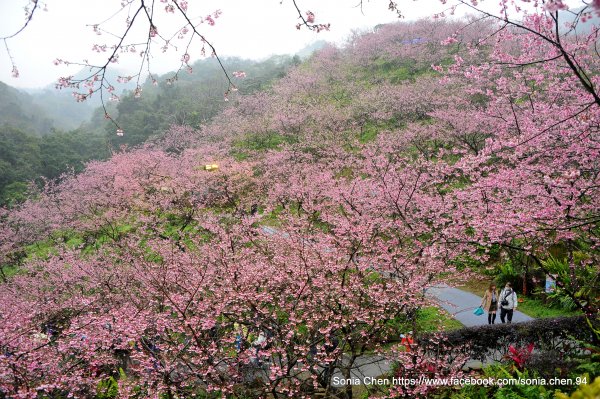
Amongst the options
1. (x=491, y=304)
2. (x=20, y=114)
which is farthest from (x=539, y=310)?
(x=20, y=114)

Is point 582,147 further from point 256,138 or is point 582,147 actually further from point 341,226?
point 256,138

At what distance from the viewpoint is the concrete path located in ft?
33.0

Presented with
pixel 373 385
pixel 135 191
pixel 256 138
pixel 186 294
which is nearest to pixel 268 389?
pixel 373 385

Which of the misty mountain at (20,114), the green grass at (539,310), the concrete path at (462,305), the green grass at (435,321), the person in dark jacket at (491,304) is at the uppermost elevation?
the misty mountain at (20,114)

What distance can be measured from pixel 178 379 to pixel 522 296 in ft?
36.2

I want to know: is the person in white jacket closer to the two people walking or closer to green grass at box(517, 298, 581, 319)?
the two people walking

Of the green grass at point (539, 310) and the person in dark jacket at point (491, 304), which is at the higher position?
the person in dark jacket at point (491, 304)

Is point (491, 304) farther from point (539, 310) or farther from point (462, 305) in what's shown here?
point (539, 310)

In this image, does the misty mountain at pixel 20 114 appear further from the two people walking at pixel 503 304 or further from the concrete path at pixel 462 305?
the two people walking at pixel 503 304

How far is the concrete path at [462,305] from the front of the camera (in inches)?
396

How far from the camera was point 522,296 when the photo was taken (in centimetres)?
1135

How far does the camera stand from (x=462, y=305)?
37.2ft

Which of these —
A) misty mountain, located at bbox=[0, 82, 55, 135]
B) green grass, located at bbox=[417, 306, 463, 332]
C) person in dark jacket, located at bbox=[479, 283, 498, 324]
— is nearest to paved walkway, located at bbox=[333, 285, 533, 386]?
green grass, located at bbox=[417, 306, 463, 332]

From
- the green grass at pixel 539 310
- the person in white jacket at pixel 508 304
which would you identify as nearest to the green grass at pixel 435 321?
the person in white jacket at pixel 508 304
